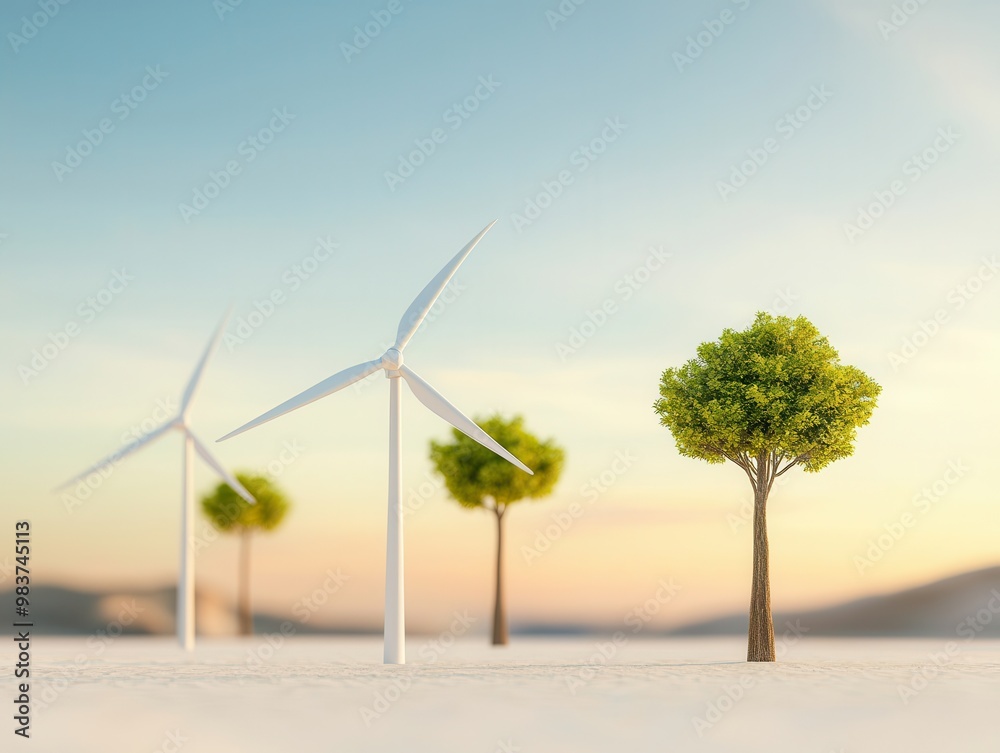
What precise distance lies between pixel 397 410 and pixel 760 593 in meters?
14.3

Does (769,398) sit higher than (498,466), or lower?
higher

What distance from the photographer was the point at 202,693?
2372 cm

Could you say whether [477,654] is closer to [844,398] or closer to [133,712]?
[844,398]

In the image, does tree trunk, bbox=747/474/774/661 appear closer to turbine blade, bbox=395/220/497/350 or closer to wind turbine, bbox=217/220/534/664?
wind turbine, bbox=217/220/534/664

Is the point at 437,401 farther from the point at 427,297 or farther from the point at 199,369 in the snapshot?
the point at 199,369

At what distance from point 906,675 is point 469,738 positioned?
16705 millimetres

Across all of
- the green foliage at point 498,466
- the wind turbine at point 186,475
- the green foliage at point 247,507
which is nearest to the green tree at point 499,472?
the green foliage at point 498,466

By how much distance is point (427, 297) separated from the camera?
3525 centimetres

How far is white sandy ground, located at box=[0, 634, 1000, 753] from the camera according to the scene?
17.8 m

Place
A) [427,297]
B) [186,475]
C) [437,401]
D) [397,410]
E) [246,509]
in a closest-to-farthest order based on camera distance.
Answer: [397,410] → [437,401] → [427,297] → [186,475] → [246,509]

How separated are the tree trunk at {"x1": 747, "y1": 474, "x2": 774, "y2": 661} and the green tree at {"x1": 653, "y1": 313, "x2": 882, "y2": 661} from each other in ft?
0.11

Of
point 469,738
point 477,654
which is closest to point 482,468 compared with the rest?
A: point 477,654

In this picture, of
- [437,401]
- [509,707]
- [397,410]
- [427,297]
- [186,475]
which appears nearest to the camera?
[509,707]

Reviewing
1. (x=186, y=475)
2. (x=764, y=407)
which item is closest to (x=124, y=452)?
(x=186, y=475)
